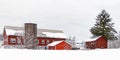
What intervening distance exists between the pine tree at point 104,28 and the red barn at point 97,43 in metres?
3.56

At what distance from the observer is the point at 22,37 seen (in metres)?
69.8

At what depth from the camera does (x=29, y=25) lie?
187ft

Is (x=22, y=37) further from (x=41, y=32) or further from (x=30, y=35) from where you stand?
(x=30, y=35)

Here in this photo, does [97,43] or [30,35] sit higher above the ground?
[30,35]

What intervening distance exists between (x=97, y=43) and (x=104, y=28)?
790cm

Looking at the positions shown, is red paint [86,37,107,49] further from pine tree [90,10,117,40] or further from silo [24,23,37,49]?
silo [24,23,37,49]

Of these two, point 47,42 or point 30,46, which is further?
point 47,42
